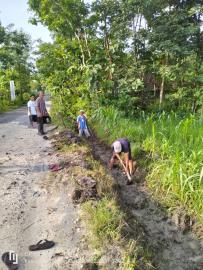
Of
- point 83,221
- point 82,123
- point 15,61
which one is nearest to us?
point 83,221

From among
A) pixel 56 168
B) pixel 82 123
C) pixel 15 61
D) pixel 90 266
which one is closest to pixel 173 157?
pixel 56 168

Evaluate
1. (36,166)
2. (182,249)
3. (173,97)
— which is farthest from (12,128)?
(182,249)

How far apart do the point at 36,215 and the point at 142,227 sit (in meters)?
1.67

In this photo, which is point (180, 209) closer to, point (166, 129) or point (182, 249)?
point (182, 249)

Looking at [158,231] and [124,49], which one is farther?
[124,49]

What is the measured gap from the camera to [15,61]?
2734 cm

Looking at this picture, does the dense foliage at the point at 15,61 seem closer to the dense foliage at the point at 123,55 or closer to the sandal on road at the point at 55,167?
the dense foliage at the point at 123,55

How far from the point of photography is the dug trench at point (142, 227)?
3.59 meters

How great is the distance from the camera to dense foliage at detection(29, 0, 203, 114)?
1151 centimetres

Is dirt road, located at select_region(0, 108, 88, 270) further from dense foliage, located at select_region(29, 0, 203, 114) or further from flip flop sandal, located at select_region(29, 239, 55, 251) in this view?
dense foliage, located at select_region(29, 0, 203, 114)

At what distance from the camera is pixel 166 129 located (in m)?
7.25

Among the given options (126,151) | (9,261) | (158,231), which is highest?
(126,151)

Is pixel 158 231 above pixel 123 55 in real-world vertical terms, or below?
below

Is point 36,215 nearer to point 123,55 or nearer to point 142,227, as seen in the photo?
point 142,227
